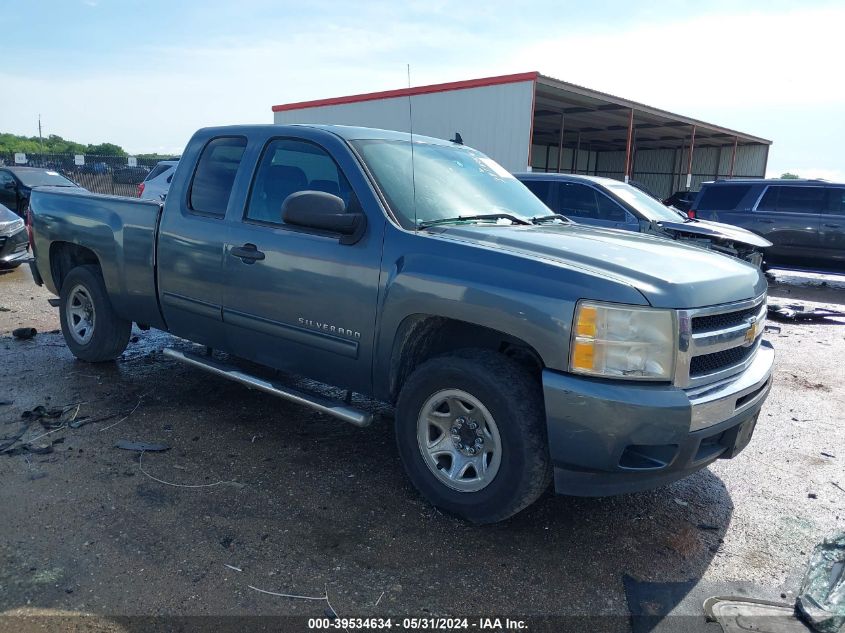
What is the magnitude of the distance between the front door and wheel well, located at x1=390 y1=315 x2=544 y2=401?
168 mm

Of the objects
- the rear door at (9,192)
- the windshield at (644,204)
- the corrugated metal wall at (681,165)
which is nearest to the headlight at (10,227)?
the rear door at (9,192)

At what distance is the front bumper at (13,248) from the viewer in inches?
400

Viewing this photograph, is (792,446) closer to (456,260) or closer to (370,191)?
(456,260)

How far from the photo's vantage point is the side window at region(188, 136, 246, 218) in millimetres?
4371

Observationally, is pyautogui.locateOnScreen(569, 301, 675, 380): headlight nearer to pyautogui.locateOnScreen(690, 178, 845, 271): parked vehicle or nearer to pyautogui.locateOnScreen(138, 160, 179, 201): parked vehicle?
pyautogui.locateOnScreen(690, 178, 845, 271): parked vehicle

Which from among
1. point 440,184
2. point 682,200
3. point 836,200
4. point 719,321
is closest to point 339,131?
point 440,184

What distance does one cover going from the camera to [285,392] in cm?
380

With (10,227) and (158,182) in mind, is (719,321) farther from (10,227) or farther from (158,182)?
(158,182)

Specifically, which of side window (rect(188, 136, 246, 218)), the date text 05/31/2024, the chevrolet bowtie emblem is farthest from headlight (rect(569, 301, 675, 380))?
side window (rect(188, 136, 246, 218))

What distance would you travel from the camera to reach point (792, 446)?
4.48 metres

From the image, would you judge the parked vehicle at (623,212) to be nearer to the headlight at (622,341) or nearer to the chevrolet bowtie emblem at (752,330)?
the chevrolet bowtie emblem at (752,330)

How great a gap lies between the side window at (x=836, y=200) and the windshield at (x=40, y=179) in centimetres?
1635

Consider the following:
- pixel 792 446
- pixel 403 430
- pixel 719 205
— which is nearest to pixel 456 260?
pixel 403 430

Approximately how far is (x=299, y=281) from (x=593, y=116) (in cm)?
2170
